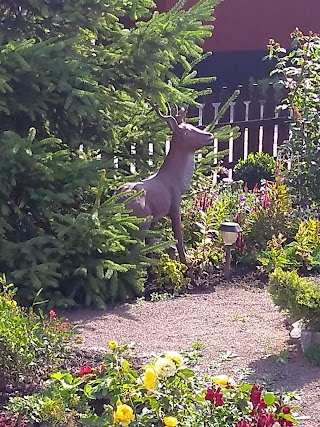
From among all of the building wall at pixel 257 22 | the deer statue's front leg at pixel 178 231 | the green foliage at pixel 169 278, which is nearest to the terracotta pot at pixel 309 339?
the green foliage at pixel 169 278

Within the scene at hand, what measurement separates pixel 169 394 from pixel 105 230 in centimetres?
230

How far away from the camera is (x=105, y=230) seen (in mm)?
5465

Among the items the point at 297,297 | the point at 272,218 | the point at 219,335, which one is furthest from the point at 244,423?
the point at 272,218

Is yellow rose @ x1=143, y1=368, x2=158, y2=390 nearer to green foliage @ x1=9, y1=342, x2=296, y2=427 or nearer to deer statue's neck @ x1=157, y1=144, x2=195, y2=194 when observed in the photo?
green foliage @ x1=9, y1=342, x2=296, y2=427

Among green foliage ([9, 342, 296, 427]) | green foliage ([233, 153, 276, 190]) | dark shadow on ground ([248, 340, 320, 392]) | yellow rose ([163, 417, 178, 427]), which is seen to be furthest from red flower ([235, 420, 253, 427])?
green foliage ([233, 153, 276, 190])

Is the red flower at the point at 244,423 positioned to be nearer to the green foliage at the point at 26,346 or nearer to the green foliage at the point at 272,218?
the green foliage at the point at 26,346

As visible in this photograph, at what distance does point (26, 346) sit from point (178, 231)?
2.58m

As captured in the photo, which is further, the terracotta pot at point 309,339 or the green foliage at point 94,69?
the green foliage at point 94,69

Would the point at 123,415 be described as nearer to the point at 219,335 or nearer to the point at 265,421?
the point at 265,421

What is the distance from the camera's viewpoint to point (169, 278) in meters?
6.02

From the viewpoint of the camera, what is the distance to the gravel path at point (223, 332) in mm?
4203

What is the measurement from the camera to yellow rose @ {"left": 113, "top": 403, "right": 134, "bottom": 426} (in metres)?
3.09

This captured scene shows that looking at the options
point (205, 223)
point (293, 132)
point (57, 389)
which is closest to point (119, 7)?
point (205, 223)

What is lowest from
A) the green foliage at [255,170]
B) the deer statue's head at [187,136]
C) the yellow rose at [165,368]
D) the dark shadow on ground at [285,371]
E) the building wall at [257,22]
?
the dark shadow on ground at [285,371]
